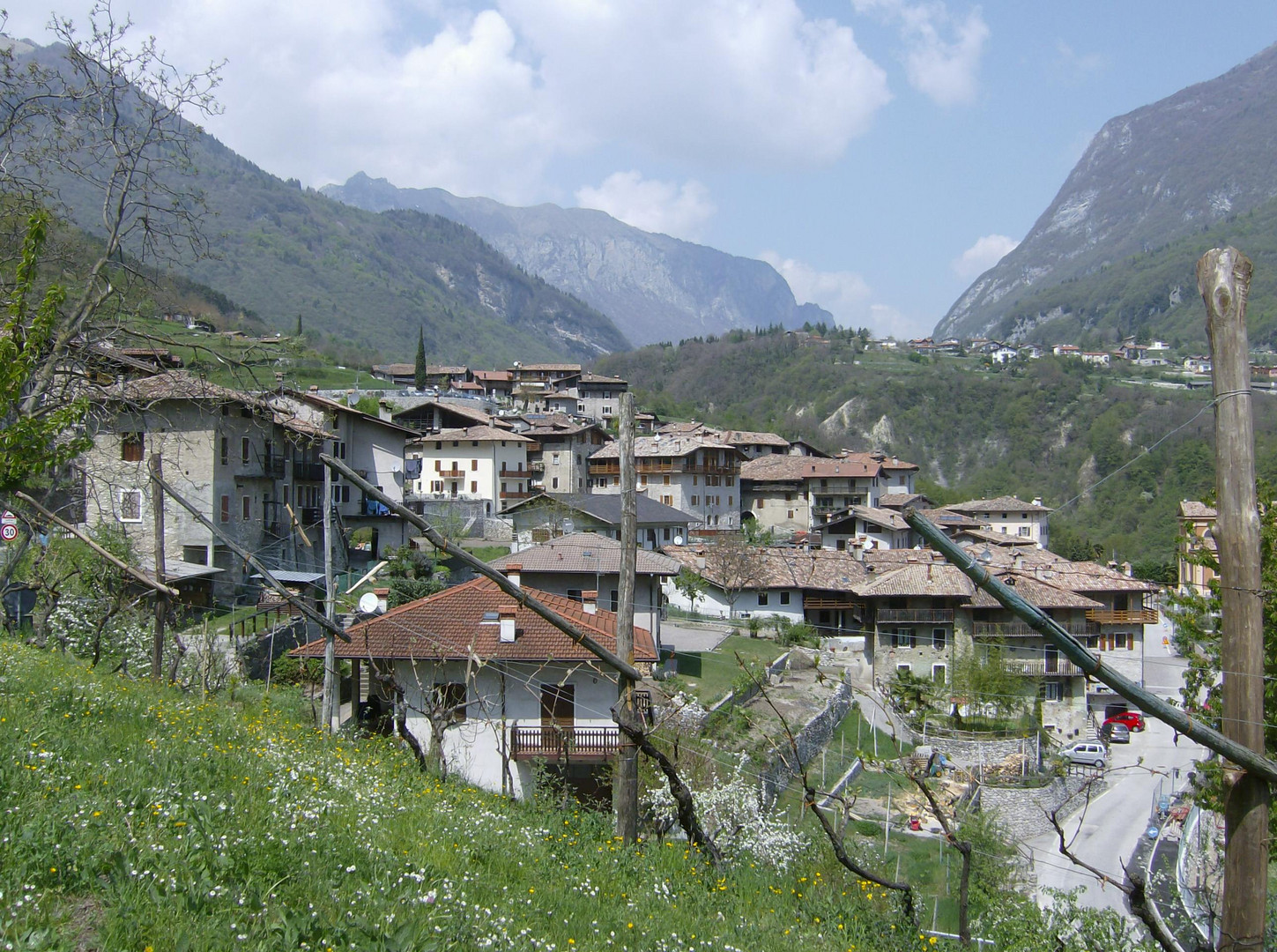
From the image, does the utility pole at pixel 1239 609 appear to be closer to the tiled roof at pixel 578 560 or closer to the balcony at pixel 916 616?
the tiled roof at pixel 578 560

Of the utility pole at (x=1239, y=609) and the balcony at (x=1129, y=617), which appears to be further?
the balcony at (x=1129, y=617)

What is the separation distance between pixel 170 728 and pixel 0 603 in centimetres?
1207

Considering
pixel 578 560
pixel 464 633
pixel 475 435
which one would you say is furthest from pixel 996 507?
pixel 464 633

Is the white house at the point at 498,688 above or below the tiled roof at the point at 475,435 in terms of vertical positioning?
below

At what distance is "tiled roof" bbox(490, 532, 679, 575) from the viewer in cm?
3219

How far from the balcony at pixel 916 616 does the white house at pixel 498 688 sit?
29.5 metres

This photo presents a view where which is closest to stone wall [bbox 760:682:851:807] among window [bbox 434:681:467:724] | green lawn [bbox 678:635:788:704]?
green lawn [bbox 678:635:788:704]

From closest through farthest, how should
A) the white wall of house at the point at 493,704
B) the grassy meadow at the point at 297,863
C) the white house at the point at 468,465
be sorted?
the grassy meadow at the point at 297,863
the white wall of house at the point at 493,704
the white house at the point at 468,465

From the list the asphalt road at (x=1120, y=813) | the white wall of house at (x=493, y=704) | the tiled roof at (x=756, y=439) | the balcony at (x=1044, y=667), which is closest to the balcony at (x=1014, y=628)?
the balcony at (x=1044, y=667)

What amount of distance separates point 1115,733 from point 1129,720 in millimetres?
2722

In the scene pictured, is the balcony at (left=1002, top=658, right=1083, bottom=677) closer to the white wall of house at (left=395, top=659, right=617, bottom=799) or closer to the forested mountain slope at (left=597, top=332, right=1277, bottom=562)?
the white wall of house at (left=395, top=659, right=617, bottom=799)

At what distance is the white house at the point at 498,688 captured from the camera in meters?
18.5

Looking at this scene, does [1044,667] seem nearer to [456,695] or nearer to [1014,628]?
[1014,628]

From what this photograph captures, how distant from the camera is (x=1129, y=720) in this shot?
4162cm
